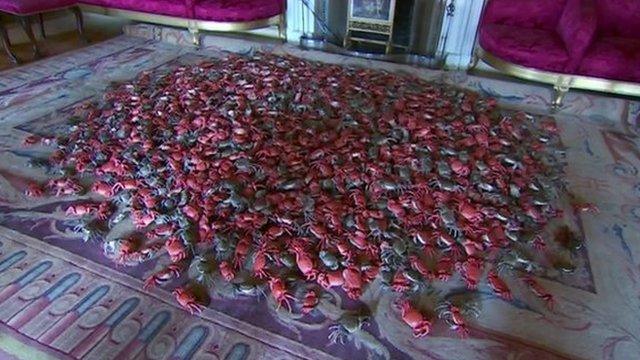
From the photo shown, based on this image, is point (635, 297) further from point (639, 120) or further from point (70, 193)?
point (70, 193)

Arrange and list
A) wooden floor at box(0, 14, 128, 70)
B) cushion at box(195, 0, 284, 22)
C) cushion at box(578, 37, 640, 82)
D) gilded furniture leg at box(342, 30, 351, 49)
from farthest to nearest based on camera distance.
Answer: gilded furniture leg at box(342, 30, 351, 49), wooden floor at box(0, 14, 128, 70), cushion at box(195, 0, 284, 22), cushion at box(578, 37, 640, 82)

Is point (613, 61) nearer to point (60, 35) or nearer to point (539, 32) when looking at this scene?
point (539, 32)

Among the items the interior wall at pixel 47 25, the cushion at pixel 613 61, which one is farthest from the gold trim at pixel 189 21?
the cushion at pixel 613 61

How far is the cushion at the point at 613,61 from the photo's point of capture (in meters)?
2.23

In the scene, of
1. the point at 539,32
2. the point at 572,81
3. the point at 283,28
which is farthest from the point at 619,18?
the point at 283,28

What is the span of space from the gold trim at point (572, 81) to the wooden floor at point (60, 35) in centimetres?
320

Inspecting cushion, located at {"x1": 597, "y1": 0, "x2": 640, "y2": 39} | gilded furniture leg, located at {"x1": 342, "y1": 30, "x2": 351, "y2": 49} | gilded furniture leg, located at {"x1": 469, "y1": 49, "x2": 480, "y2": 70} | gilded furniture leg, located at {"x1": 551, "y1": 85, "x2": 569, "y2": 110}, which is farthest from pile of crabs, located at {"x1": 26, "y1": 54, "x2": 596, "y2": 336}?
gilded furniture leg, located at {"x1": 342, "y1": 30, "x2": 351, "y2": 49}

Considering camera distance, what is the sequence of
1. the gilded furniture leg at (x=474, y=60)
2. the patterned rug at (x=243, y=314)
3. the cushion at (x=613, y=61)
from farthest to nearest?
the gilded furniture leg at (x=474, y=60), the cushion at (x=613, y=61), the patterned rug at (x=243, y=314)

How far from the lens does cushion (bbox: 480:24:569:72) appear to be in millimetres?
2363

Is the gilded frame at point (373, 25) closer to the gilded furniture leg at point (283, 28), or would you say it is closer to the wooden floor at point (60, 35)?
the gilded furniture leg at point (283, 28)

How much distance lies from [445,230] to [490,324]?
0.38m

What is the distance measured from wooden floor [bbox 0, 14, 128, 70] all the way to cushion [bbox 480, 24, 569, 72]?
121 inches

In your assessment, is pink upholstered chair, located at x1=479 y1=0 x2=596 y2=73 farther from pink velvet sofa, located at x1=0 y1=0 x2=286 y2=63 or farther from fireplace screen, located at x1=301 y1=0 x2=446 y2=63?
pink velvet sofa, located at x1=0 y1=0 x2=286 y2=63

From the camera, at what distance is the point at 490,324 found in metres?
1.20
